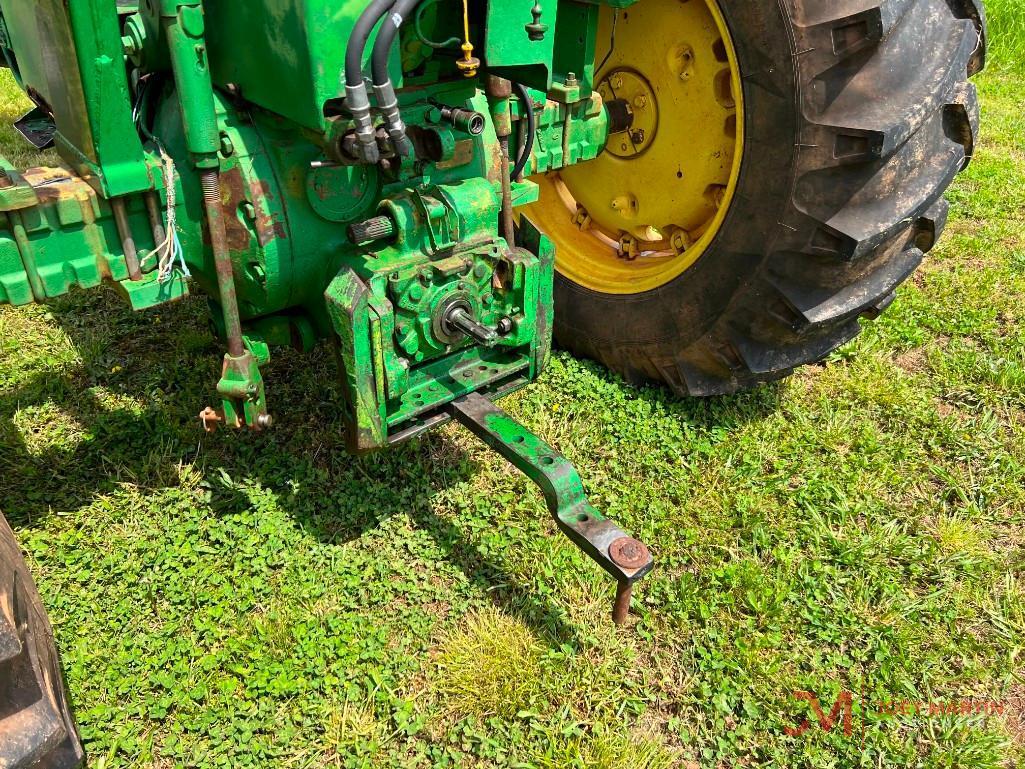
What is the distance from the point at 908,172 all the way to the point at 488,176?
4.12 feet

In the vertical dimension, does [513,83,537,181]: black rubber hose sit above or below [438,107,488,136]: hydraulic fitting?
below

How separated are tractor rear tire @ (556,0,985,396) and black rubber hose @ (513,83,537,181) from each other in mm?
650

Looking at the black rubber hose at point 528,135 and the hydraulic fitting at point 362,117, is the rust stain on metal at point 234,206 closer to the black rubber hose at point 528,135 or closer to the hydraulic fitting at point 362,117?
the hydraulic fitting at point 362,117

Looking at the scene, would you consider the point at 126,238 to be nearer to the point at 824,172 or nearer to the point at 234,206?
the point at 234,206

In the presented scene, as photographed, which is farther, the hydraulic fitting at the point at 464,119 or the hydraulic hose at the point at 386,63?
the hydraulic fitting at the point at 464,119

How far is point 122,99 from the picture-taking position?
204 cm

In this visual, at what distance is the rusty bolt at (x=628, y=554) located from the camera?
212 centimetres

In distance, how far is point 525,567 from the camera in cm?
260

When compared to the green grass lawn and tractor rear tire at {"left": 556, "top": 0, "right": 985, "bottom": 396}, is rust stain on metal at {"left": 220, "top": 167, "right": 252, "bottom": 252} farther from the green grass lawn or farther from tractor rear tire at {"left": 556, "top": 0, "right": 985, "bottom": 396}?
tractor rear tire at {"left": 556, "top": 0, "right": 985, "bottom": 396}

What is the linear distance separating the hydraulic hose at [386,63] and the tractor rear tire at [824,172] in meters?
1.15

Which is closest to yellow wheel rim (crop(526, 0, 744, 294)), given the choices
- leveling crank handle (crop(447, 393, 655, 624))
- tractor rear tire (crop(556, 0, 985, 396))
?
tractor rear tire (crop(556, 0, 985, 396))

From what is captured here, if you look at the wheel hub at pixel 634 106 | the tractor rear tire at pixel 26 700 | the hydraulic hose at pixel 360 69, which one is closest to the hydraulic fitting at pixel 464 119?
the hydraulic hose at pixel 360 69

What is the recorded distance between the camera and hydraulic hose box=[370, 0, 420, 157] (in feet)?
5.98

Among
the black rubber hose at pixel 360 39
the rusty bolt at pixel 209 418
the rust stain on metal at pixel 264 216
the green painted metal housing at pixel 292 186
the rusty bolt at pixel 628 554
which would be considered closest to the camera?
the black rubber hose at pixel 360 39
